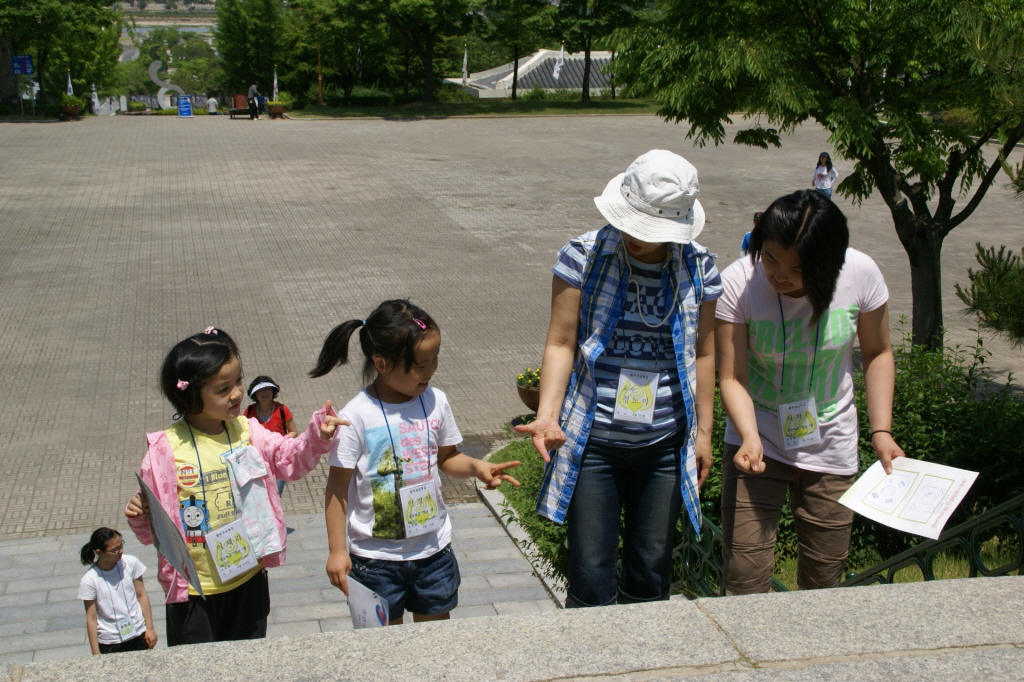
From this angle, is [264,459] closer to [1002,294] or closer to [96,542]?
[96,542]

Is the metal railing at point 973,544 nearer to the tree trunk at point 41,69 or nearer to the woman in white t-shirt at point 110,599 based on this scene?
the woman in white t-shirt at point 110,599

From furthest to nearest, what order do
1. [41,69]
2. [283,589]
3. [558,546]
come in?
[41,69]
[283,589]
[558,546]

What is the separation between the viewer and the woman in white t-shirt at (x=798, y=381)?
10.0 ft

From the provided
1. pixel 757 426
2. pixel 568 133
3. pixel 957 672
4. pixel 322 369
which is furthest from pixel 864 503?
pixel 568 133

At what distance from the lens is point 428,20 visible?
118ft

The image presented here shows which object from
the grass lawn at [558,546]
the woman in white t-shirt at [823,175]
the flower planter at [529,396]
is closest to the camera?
the grass lawn at [558,546]

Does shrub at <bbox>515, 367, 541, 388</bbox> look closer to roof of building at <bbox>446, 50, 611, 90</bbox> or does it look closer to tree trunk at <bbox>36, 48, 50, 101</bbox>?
→ tree trunk at <bbox>36, 48, 50, 101</bbox>

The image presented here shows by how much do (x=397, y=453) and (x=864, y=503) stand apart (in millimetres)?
1552

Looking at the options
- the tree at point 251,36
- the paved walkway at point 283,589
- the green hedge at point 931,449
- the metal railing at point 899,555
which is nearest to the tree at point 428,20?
the tree at point 251,36

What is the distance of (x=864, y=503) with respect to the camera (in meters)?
3.07

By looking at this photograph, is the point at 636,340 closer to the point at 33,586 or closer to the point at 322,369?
the point at 322,369

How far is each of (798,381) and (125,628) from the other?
10.9ft

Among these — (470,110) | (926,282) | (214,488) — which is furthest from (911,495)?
(470,110)

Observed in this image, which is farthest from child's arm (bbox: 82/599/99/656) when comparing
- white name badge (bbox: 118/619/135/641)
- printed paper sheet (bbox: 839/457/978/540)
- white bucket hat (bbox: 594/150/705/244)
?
printed paper sheet (bbox: 839/457/978/540)
